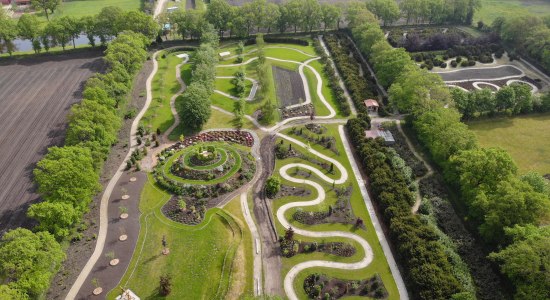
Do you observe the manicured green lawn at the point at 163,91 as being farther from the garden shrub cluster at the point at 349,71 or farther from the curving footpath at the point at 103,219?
the garden shrub cluster at the point at 349,71

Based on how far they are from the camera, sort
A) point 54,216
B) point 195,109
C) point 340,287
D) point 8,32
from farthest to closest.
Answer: point 8,32 → point 195,109 → point 54,216 → point 340,287

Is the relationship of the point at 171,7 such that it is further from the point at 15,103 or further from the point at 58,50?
the point at 15,103

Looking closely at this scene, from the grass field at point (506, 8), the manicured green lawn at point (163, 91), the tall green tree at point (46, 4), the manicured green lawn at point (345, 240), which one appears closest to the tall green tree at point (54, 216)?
the manicured green lawn at point (345, 240)

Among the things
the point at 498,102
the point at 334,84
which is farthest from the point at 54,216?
the point at 498,102

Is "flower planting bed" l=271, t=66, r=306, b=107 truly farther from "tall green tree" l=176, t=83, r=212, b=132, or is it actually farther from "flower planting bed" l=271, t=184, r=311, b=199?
"flower planting bed" l=271, t=184, r=311, b=199

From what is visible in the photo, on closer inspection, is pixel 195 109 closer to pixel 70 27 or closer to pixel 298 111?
pixel 298 111

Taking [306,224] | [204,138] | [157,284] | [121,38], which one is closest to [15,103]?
[121,38]
